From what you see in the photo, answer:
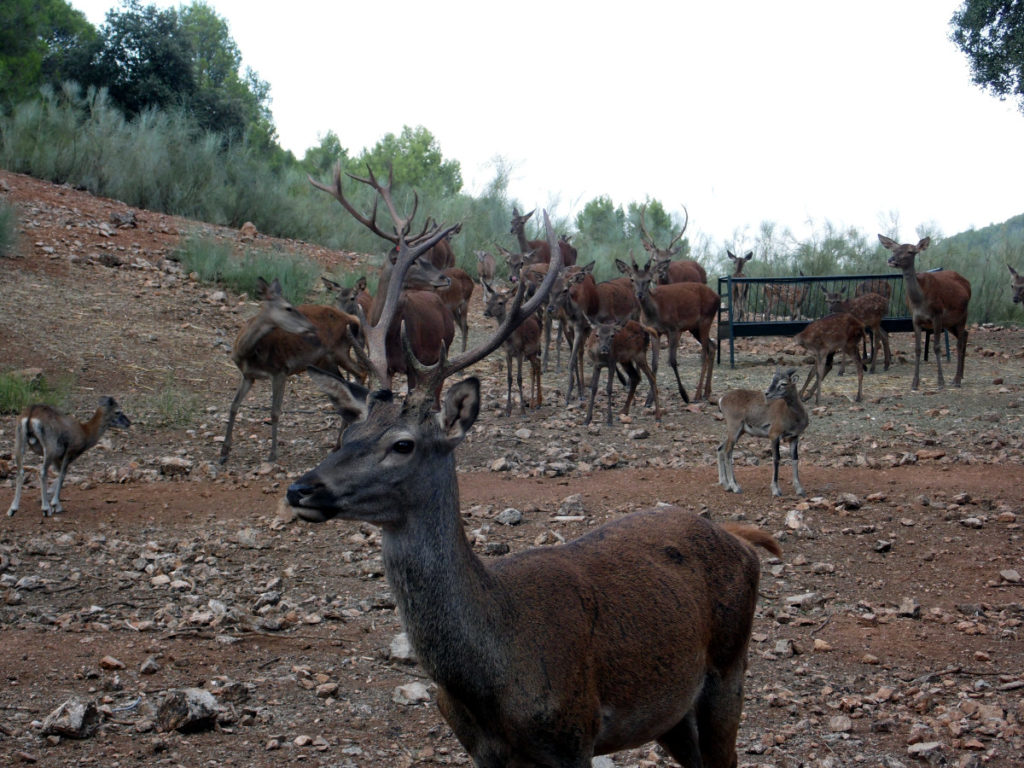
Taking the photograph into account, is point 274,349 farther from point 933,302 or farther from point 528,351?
point 933,302

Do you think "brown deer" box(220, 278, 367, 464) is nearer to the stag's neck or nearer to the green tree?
the stag's neck

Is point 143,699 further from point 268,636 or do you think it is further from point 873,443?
point 873,443

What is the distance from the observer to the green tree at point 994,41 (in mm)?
17484

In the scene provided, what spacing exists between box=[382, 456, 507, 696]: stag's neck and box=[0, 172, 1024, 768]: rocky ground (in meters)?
1.47

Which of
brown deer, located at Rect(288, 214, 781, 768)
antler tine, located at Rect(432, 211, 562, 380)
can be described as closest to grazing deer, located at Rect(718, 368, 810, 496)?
antler tine, located at Rect(432, 211, 562, 380)

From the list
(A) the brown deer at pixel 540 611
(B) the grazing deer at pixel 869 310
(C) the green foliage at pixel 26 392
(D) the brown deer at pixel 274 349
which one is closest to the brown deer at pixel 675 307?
(B) the grazing deer at pixel 869 310

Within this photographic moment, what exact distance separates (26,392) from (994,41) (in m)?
15.8

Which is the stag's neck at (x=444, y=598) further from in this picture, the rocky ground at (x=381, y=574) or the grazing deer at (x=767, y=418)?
the grazing deer at (x=767, y=418)

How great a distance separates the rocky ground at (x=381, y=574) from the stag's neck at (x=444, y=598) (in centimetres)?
147

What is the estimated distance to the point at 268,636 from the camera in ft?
19.7

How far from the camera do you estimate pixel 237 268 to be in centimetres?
1834

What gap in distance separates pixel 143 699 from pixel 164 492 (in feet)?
14.1

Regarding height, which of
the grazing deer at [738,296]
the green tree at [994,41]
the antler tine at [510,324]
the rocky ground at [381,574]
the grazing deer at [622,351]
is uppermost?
the green tree at [994,41]

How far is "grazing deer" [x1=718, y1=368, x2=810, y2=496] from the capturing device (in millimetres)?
9492
